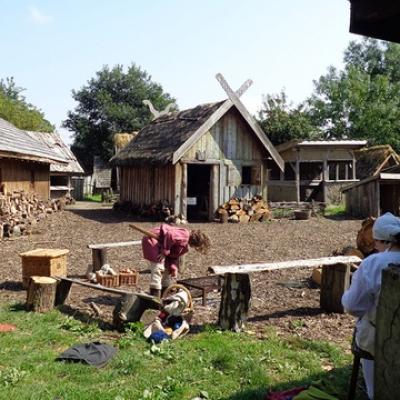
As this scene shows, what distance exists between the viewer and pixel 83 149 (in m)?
46.7

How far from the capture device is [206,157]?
18375 millimetres

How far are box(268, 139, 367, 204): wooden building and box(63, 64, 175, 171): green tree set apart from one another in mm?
22347

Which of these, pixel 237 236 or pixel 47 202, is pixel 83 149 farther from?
pixel 237 236

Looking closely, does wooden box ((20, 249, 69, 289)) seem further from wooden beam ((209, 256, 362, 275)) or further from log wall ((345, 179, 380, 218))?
log wall ((345, 179, 380, 218))

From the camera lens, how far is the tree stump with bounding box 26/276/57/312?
679cm

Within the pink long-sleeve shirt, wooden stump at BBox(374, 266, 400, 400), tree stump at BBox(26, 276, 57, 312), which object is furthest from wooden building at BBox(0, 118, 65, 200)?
wooden stump at BBox(374, 266, 400, 400)

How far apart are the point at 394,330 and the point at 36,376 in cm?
328

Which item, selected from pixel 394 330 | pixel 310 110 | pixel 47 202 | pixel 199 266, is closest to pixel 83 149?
pixel 310 110

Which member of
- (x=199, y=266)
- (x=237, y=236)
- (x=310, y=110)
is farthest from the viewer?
(x=310, y=110)

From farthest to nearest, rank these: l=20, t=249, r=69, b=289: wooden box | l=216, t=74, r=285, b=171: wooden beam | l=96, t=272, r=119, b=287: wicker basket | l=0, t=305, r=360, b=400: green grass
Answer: l=216, t=74, r=285, b=171: wooden beam
l=96, t=272, r=119, b=287: wicker basket
l=20, t=249, r=69, b=289: wooden box
l=0, t=305, r=360, b=400: green grass

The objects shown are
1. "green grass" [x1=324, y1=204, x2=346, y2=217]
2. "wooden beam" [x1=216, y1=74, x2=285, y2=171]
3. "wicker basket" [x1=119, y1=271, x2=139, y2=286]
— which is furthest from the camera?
"green grass" [x1=324, y1=204, x2=346, y2=217]

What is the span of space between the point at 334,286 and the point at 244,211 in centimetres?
1184

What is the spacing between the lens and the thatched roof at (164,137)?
18062 mm

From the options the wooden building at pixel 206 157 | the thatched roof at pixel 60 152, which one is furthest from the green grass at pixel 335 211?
the thatched roof at pixel 60 152
